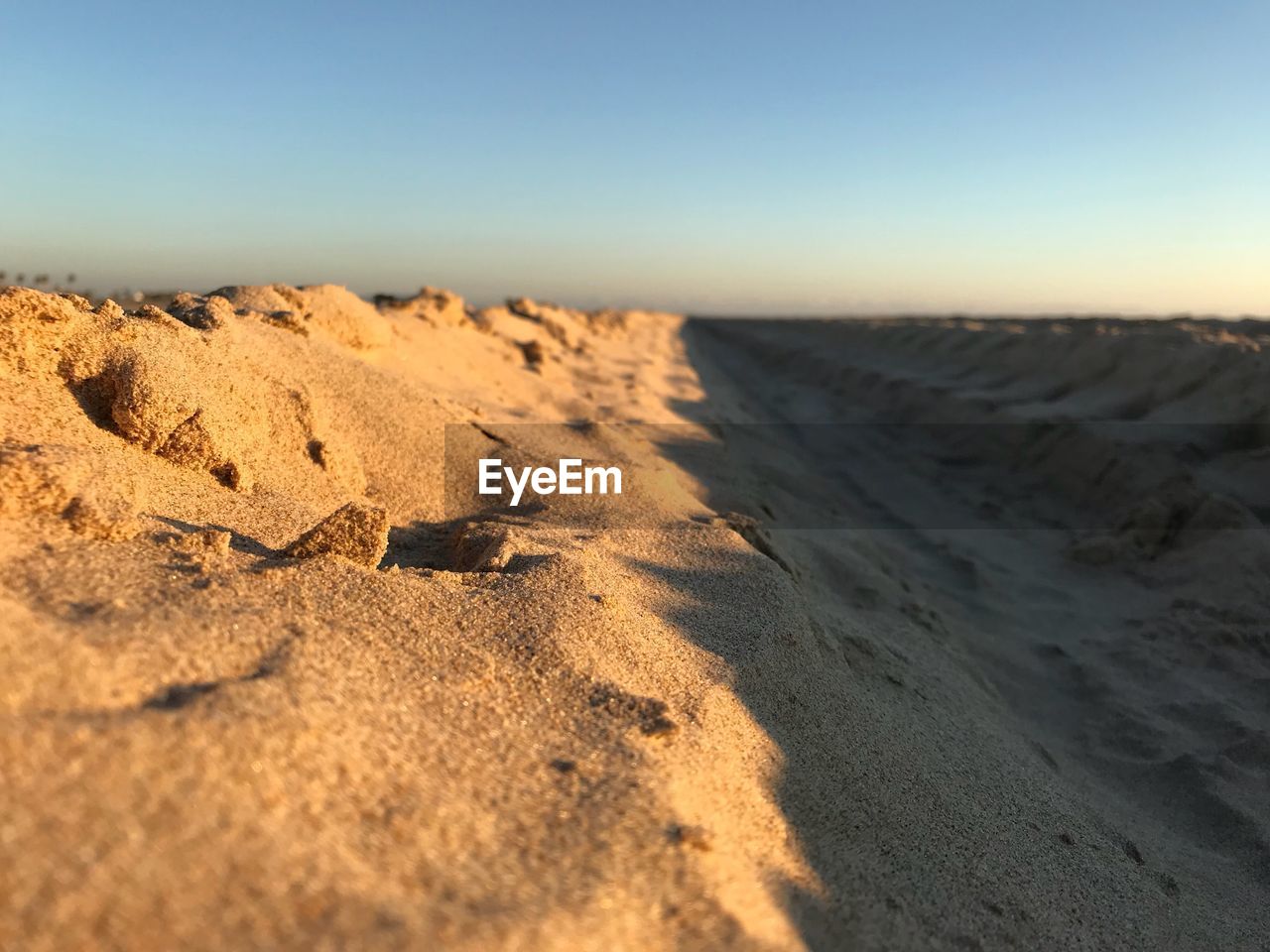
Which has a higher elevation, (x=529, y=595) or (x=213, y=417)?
(x=213, y=417)

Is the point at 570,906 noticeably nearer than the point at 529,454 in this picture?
Yes

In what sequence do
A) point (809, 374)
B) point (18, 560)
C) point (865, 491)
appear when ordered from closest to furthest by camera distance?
point (18, 560) → point (865, 491) → point (809, 374)

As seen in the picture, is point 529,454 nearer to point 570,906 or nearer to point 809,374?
point 570,906

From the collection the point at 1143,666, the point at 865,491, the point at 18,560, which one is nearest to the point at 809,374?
the point at 865,491

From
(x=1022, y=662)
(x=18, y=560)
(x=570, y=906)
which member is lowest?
(x=1022, y=662)

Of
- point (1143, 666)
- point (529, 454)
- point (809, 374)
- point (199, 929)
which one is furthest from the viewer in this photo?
point (809, 374)

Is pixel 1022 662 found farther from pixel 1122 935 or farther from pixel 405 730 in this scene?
pixel 405 730
